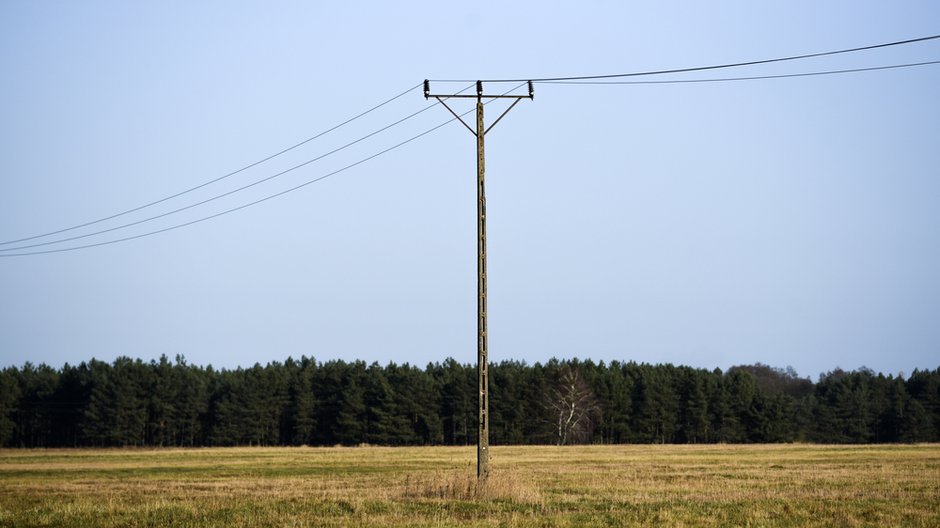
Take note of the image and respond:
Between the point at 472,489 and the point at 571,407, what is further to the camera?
the point at 571,407

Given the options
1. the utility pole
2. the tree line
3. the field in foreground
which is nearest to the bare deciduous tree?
the tree line

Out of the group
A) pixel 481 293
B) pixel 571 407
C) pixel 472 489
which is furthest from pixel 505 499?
Answer: pixel 571 407

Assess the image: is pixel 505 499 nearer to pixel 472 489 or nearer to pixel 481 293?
pixel 472 489

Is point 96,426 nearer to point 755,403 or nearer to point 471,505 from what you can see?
point 755,403

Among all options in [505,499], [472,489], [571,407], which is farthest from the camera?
[571,407]

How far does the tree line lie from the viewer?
105 meters

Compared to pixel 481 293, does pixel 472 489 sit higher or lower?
lower

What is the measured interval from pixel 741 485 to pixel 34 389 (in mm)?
93031

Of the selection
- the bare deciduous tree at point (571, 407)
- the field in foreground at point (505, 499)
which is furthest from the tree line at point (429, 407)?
the field in foreground at point (505, 499)

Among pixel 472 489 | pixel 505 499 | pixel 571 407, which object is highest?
pixel 571 407

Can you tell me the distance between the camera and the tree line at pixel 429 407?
10469cm

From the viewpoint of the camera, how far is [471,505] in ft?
79.9

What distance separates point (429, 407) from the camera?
108000 millimetres

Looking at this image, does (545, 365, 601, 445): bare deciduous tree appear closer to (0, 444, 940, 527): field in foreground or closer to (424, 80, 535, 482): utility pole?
(0, 444, 940, 527): field in foreground
